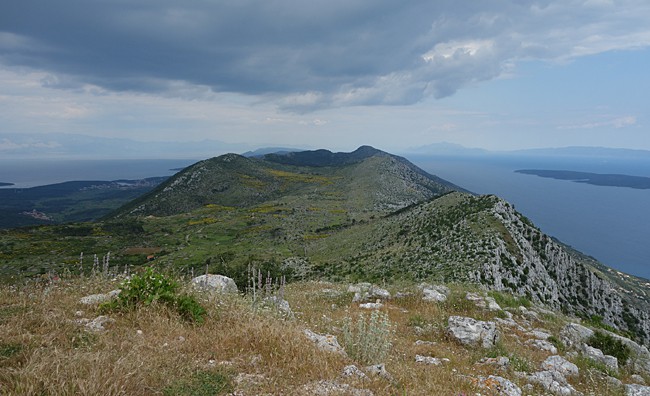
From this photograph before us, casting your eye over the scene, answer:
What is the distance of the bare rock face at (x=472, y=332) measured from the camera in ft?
29.4

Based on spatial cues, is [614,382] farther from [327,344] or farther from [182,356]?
[182,356]

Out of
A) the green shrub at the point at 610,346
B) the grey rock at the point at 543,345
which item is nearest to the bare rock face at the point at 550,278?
the green shrub at the point at 610,346

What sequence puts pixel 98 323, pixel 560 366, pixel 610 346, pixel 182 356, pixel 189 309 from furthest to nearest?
pixel 610 346
pixel 560 366
pixel 189 309
pixel 98 323
pixel 182 356

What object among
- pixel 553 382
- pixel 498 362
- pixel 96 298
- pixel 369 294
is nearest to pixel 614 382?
pixel 553 382

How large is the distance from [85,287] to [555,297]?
41.1m

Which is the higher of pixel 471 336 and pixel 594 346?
pixel 471 336

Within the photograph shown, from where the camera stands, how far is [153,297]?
7152mm

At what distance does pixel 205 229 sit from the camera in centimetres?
10400

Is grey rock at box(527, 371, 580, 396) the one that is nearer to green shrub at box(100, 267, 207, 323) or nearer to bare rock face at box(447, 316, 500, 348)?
bare rock face at box(447, 316, 500, 348)

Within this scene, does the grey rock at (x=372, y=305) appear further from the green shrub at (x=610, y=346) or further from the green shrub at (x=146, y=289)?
the green shrub at (x=146, y=289)

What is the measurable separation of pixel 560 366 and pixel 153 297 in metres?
9.58

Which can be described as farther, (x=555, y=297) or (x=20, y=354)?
(x=555, y=297)

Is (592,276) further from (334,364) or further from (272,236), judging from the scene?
(272,236)


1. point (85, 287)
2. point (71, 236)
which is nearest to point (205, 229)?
point (71, 236)
